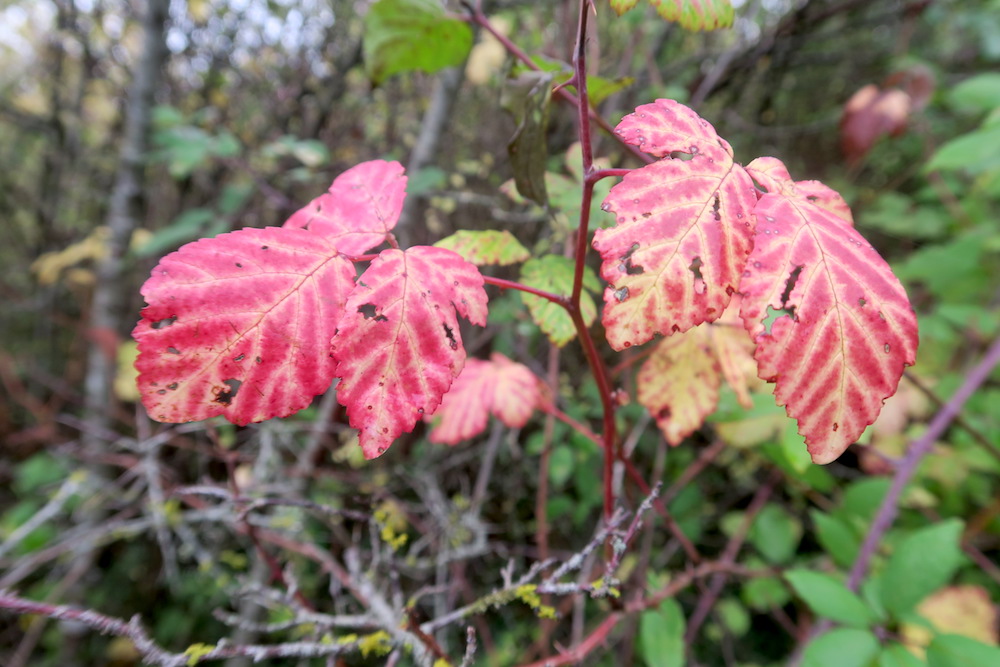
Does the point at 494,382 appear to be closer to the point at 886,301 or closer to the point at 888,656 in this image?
the point at 886,301

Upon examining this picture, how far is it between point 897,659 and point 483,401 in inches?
32.8

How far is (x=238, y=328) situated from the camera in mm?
504

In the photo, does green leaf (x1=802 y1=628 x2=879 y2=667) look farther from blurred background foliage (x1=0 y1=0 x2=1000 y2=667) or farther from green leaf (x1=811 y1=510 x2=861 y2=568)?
green leaf (x1=811 y1=510 x2=861 y2=568)

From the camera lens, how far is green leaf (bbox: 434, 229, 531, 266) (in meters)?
0.76

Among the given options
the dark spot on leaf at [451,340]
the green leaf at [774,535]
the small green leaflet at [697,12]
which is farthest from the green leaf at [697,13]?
the green leaf at [774,535]

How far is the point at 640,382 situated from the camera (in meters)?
0.83

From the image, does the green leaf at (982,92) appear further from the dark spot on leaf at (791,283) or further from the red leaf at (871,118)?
the dark spot on leaf at (791,283)

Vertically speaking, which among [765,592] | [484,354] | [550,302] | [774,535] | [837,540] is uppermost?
[550,302]

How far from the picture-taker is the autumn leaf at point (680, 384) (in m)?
0.81

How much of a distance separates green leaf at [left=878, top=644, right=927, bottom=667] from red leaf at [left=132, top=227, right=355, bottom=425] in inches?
40.5

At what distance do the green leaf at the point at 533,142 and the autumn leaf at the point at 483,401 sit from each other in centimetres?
41

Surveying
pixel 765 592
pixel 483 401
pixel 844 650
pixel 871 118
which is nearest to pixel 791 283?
pixel 483 401

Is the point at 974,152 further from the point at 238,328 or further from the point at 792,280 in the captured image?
the point at 238,328

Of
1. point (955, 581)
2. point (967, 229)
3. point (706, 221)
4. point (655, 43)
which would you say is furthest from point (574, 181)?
point (967, 229)
